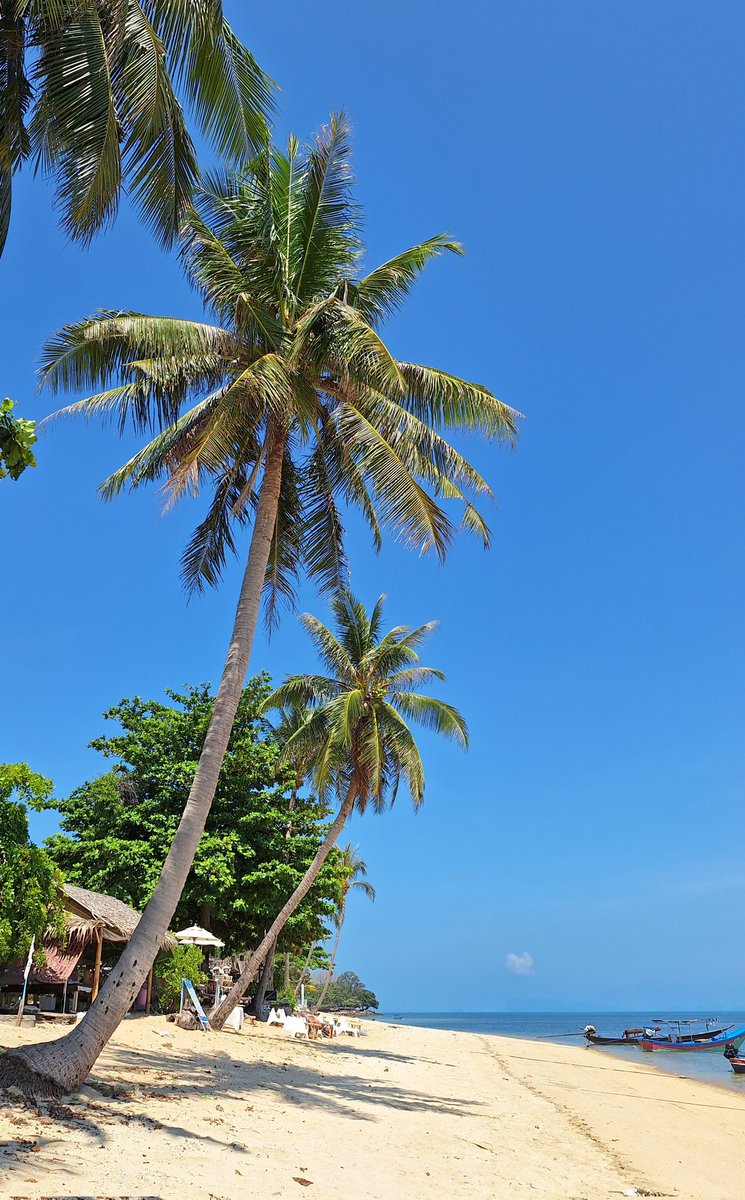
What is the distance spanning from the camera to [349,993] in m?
95.6

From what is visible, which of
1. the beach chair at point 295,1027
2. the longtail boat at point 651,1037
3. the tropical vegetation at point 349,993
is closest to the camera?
the beach chair at point 295,1027

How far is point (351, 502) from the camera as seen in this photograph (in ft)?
43.1

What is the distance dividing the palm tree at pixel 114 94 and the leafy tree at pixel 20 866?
5.94 meters

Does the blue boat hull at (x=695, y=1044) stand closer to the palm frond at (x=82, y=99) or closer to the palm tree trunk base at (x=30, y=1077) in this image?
the palm tree trunk base at (x=30, y=1077)

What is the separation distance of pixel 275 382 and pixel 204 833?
1632cm

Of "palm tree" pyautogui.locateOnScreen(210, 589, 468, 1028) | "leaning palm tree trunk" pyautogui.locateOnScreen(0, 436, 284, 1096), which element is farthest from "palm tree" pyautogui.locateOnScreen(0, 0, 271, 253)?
"palm tree" pyautogui.locateOnScreen(210, 589, 468, 1028)

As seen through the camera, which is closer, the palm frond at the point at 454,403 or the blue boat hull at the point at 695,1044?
the palm frond at the point at 454,403

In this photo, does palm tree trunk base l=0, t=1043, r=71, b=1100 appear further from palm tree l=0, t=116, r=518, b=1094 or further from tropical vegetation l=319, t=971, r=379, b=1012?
tropical vegetation l=319, t=971, r=379, b=1012

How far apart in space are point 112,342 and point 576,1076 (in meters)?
23.6

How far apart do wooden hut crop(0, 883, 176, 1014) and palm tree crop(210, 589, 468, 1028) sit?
3.39m

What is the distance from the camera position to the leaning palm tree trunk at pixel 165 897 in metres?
7.35

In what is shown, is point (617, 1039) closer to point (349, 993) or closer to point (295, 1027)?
point (295, 1027)

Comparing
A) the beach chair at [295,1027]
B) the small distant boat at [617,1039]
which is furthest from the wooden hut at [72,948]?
the small distant boat at [617,1039]

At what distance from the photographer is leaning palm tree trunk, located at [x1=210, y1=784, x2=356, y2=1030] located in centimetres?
1872
